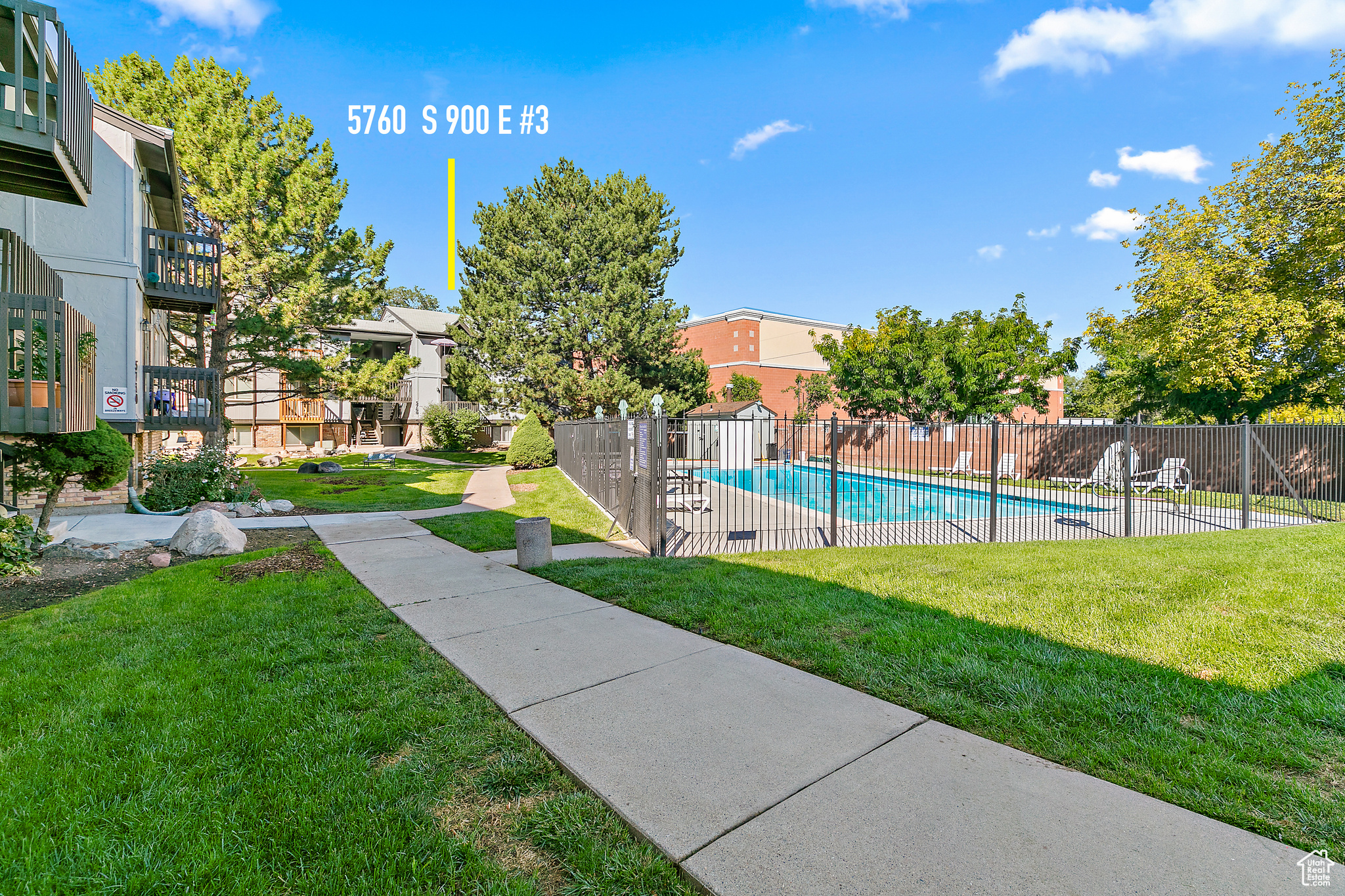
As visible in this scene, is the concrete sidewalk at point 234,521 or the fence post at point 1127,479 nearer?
the concrete sidewalk at point 234,521

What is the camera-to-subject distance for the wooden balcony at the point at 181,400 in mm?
12641

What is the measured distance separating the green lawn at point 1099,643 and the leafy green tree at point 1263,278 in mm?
12423

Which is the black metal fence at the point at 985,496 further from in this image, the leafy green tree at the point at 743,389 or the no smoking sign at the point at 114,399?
the leafy green tree at the point at 743,389

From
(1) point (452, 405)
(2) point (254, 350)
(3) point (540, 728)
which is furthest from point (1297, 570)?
(1) point (452, 405)

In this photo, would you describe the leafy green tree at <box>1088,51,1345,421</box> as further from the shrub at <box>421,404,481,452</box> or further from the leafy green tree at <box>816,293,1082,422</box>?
the shrub at <box>421,404,481,452</box>

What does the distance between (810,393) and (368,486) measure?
33.9m

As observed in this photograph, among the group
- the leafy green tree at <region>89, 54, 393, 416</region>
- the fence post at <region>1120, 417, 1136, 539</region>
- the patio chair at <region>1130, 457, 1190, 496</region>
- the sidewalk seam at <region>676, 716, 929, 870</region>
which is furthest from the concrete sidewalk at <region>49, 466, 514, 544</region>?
the patio chair at <region>1130, 457, 1190, 496</region>

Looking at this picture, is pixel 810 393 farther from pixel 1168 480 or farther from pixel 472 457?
pixel 1168 480

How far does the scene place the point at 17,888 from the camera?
196cm

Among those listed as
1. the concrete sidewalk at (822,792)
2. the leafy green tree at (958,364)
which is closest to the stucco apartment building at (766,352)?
the leafy green tree at (958,364)

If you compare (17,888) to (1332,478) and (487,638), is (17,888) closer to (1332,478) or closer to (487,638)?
(487,638)

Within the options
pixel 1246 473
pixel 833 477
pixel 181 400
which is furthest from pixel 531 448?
pixel 1246 473

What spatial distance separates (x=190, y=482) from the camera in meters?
11.4

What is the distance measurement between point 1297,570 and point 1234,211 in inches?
702
